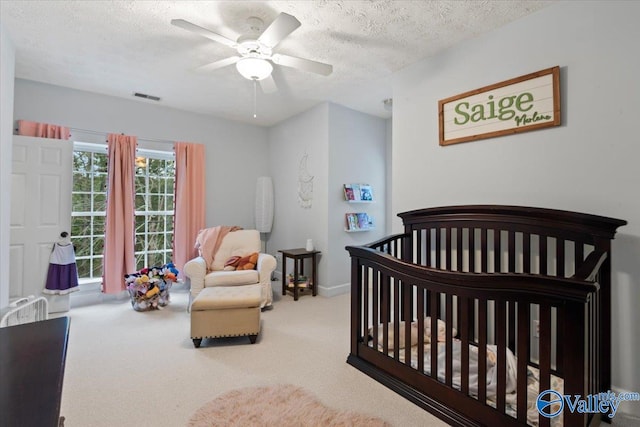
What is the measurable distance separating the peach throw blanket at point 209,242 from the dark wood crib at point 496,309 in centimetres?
219

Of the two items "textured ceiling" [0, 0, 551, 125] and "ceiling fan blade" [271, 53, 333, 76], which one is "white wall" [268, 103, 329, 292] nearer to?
"textured ceiling" [0, 0, 551, 125]

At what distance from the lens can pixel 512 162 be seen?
2197mm

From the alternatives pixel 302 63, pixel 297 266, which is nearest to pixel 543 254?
pixel 302 63

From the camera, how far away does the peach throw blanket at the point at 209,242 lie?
3.69 m

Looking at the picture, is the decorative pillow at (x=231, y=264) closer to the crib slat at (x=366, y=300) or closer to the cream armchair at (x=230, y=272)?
the cream armchair at (x=230, y=272)

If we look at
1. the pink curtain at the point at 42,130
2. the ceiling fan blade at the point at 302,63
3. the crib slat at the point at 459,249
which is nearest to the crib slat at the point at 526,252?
the crib slat at the point at 459,249

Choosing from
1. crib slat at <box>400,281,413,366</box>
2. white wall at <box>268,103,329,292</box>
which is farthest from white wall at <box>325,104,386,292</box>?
crib slat at <box>400,281,413,366</box>

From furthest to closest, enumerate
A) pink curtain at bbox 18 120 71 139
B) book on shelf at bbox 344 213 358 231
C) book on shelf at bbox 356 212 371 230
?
1. book on shelf at bbox 356 212 371 230
2. book on shelf at bbox 344 213 358 231
3. pink curtain at bbox 18 120 71 139

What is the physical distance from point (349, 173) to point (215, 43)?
2221mm

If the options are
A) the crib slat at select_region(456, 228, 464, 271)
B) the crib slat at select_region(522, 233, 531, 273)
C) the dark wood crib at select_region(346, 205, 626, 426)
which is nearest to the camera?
the dark wood crib at select_region(346, 205, 626, 426)

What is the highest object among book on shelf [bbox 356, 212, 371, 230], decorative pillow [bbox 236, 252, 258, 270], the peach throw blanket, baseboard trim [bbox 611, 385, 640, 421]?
book on shelf [bbox 356, 212, 371, 230]

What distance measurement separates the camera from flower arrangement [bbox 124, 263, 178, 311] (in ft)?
11.0

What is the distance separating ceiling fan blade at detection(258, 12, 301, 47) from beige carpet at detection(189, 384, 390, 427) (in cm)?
221

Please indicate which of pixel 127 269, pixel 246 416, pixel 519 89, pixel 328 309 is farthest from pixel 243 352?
pixel 519 89
